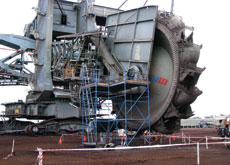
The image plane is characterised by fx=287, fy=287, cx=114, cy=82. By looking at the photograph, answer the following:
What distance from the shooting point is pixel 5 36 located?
29094mm

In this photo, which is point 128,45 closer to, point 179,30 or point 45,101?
point 179,30

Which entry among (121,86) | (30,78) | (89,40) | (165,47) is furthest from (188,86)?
(30,78)

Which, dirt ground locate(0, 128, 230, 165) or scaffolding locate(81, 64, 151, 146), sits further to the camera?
scaffolding locate(81, 64, 151, 146)

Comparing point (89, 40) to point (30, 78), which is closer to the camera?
point (89, 40)

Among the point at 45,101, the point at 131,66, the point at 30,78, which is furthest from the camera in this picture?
the point at 30,78

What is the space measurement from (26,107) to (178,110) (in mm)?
17155

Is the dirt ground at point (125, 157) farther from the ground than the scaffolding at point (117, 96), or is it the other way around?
the scaffolding at point (117, 96)

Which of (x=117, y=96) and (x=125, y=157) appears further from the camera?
(x=117, y=96)

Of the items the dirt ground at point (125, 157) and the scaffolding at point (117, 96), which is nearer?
the dirt ground at point (125, 157)

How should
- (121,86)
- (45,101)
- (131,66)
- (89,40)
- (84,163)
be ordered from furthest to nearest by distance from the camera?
1. (45,101)
2. (89,40)
3. (131,66)
4. (121,86)
5. (84,163)

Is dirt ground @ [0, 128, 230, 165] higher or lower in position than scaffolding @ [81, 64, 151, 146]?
lower

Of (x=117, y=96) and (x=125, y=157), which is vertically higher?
(x=117, y=96)

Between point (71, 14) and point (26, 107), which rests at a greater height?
point (71, 14)

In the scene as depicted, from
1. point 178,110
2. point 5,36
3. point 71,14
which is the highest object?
point 71,14
